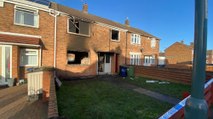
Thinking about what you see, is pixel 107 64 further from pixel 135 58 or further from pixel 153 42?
pixel 153 42

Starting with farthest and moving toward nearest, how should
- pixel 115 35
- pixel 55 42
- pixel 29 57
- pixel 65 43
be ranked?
pixel 115 35
pixel 65 43
pixel 55 42
pixel 29 57

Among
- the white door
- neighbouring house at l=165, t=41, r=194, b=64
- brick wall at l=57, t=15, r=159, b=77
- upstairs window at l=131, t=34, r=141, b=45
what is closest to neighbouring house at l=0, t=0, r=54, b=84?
brick wall at l=57, t=15, r=159, b=77

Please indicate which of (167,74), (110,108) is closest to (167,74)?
(167,74)

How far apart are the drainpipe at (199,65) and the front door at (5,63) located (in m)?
11.0

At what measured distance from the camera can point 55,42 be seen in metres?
12.1

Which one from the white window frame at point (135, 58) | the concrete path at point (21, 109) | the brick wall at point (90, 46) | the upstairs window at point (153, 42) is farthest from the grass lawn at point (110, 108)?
the upstairs window at point (153, 42)

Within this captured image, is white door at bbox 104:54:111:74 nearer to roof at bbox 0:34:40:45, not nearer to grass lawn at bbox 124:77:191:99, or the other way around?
grass lawn at bbox 124:77:191:99

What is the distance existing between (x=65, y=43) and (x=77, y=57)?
212cm

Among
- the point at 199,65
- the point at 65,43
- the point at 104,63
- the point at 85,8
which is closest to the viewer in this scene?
the point at 199,65

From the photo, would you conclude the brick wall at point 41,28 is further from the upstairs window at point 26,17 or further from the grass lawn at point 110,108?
the grass lawn at point 110,108

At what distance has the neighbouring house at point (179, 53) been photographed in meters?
40.2

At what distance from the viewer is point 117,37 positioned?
721 inches

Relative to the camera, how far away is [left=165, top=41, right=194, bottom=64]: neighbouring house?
40.2 m

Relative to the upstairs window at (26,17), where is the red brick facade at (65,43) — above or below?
below
